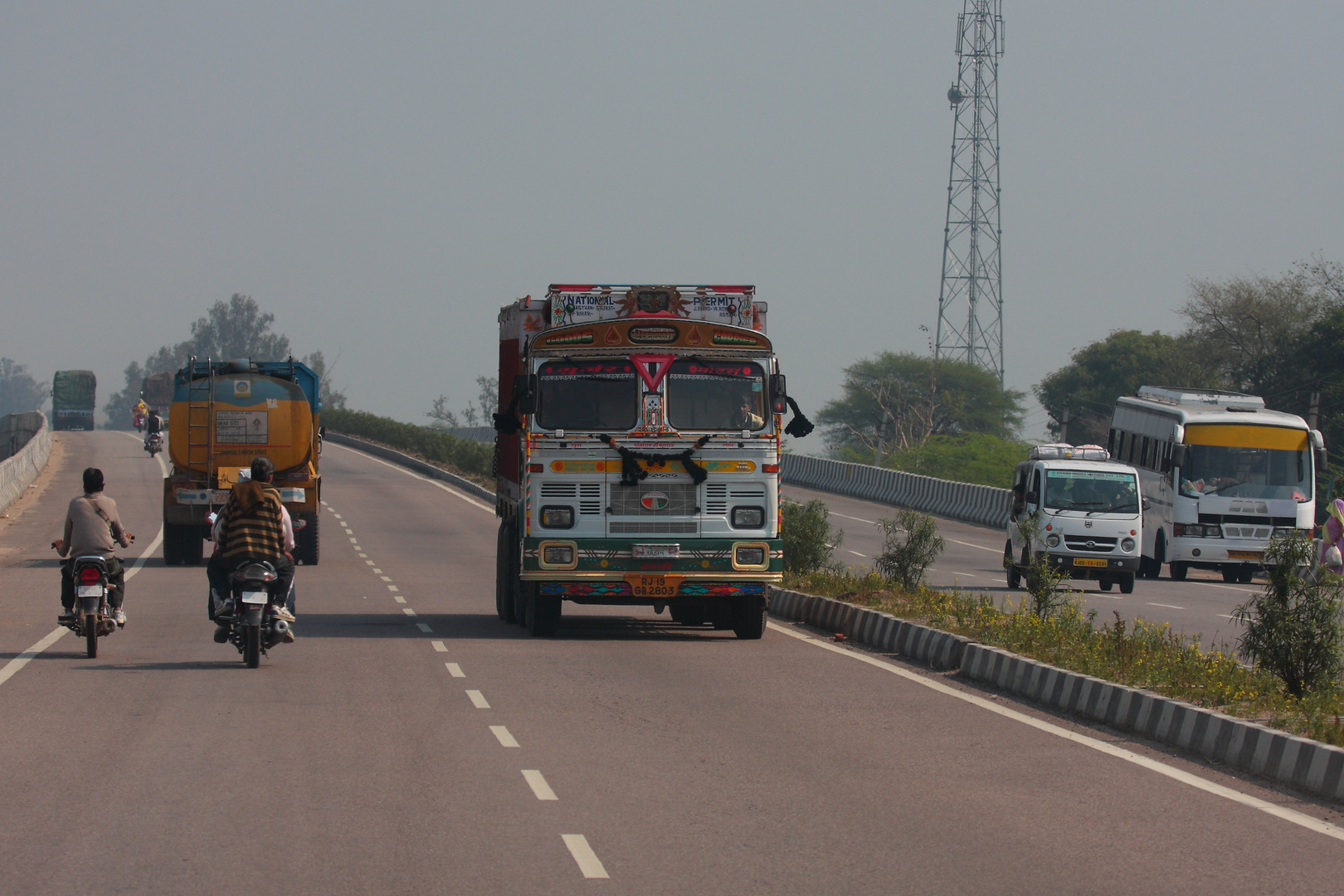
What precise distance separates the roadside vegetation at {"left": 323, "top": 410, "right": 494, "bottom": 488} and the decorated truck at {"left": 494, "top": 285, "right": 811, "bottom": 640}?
116ft

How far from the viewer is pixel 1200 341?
81.0 metres

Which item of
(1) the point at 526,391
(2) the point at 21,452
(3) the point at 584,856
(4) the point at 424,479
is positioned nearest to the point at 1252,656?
(3) the point at 584,856

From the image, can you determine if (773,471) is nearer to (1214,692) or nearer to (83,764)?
(1214,692)

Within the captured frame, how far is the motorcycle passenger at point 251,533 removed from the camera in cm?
1434

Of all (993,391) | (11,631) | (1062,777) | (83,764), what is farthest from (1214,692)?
(993,391)

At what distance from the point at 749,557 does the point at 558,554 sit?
1.98 metres

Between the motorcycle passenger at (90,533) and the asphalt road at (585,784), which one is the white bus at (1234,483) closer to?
the asphalt road at (585,784)

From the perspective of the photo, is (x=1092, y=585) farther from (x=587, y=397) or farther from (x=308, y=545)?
(x=587, y=397)

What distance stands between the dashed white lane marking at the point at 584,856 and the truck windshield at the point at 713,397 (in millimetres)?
9573

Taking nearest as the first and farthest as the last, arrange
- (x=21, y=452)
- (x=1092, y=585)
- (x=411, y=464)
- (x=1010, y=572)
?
(x=1010, y=572) → (x=1092, y=585) → (x=21, y=452) → (x=411, y=464)

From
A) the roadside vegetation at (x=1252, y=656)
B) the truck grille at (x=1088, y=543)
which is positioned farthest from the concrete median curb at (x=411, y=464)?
the roadside vegetation at (x=1252, y=656)

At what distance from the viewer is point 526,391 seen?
17.0 m

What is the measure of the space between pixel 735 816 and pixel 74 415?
9244 cm

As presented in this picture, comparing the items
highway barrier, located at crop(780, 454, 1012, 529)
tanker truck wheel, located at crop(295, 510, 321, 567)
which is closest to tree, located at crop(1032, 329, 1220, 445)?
highway barrier, located at crop(780, 454, 1012, 529)
